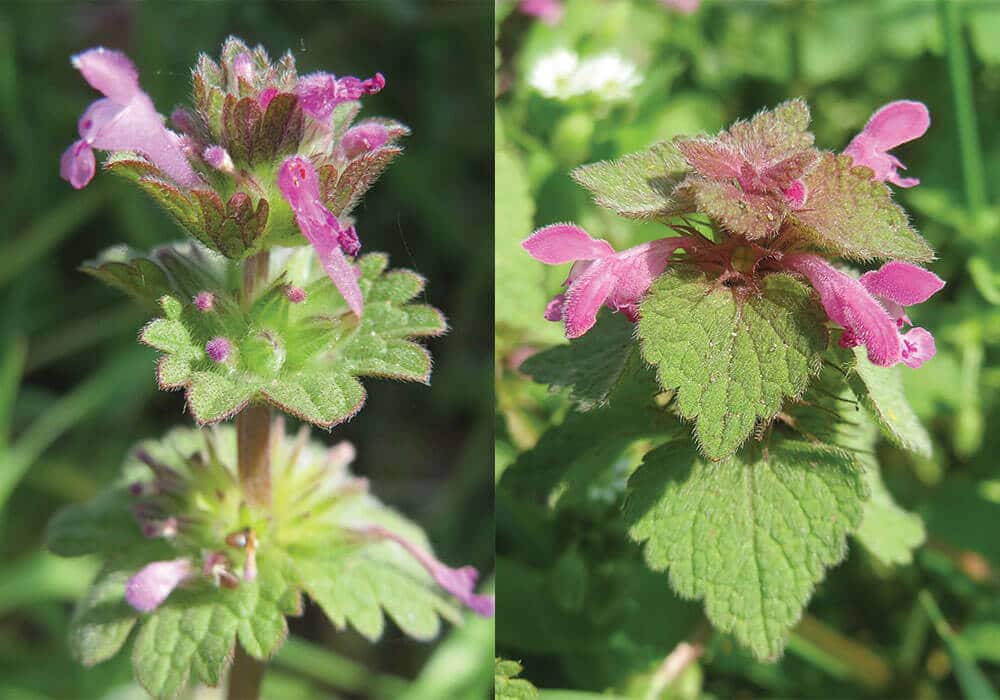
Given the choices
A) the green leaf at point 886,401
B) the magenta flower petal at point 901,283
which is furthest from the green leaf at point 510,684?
the magenta flower petal at point 901,283

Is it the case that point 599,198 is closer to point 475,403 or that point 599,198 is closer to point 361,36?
point 475,403

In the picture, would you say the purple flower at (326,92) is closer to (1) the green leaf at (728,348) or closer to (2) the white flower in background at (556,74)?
(1) the green leaf at (728,348)

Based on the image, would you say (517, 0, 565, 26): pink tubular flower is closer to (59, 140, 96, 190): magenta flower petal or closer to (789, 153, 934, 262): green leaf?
(789, 153, 934, 262): green leaf

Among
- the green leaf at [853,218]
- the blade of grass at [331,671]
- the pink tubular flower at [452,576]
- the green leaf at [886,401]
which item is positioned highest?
the green leaf at [853,218]

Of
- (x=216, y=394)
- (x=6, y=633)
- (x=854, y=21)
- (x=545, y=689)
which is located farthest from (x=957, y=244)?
(x=6, y=633)

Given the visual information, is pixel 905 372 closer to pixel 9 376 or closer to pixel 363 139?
pixel 363 139

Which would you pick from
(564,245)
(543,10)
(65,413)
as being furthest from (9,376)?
(564,245)
